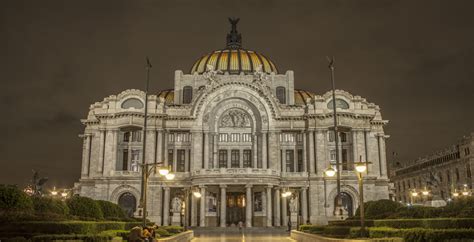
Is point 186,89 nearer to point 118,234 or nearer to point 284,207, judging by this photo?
point 284,207

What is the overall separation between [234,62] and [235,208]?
2851cm

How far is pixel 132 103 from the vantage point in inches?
2936

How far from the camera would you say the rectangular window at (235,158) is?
7638cm

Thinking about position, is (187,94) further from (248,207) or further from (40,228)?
(40,228)

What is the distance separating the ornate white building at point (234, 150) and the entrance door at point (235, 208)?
15cm

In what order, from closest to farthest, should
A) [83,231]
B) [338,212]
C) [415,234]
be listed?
[415,234] < [83,231] < [338,212]

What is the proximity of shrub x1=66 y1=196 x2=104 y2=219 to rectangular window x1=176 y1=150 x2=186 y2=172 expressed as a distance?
39.6m

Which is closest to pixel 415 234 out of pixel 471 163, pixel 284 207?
pixel 284 207

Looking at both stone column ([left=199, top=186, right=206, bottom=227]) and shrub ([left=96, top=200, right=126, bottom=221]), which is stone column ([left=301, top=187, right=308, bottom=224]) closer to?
stone column ([left=199, top=186, right=206, bottom=227])

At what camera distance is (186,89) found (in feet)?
281

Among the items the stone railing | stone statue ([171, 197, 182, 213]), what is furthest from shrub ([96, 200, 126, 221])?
the stone railing

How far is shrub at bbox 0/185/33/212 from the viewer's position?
27.2m

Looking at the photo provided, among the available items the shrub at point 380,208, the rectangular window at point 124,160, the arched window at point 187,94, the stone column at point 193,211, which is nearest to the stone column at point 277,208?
the stone column at point 193,211

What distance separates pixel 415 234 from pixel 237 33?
278ft
